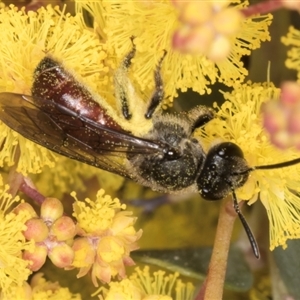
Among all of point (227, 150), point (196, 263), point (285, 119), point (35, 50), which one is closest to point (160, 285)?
point (196, 263)

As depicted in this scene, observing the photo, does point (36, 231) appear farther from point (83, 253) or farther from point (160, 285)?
point (160, 285)

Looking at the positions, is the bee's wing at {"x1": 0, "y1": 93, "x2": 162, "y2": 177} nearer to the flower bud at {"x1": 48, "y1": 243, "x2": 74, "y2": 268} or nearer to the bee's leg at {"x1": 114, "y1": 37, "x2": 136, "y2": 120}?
the bee's leg at {"x1": 114, "y1": 37, "x2": 136, "y2": 120}

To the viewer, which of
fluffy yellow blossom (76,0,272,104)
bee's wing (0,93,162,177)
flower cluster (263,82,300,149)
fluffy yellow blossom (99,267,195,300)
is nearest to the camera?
flower cluster (263,82,300,149)

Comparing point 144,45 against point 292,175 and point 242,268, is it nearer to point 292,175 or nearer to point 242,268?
point 292,175

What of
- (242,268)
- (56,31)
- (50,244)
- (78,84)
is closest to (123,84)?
(78,84)

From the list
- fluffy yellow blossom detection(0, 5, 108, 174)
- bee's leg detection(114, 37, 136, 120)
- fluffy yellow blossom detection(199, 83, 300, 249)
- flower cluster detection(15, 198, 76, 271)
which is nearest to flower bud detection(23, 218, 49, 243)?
flower cluster detection(15, 198, 76, 271)

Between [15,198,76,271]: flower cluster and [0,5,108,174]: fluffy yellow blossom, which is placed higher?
[0,5,108,174]: fluffy yellow blossom

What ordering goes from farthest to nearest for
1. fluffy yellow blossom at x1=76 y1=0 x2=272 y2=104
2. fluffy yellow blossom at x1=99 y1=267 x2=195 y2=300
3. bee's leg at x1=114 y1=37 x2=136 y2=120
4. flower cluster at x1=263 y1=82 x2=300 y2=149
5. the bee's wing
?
fluffy yellow blossom at x1=99 y1=267 x2=195 y2=300
fluffy yellow blossom at x1=76 y1=0 x2=272 y2=104
bee's leg at x1=114 y1=37 x2=136 y2=120
the bee's wing
flower cluster at x1=263 y1=82 x2=300 y2=149
